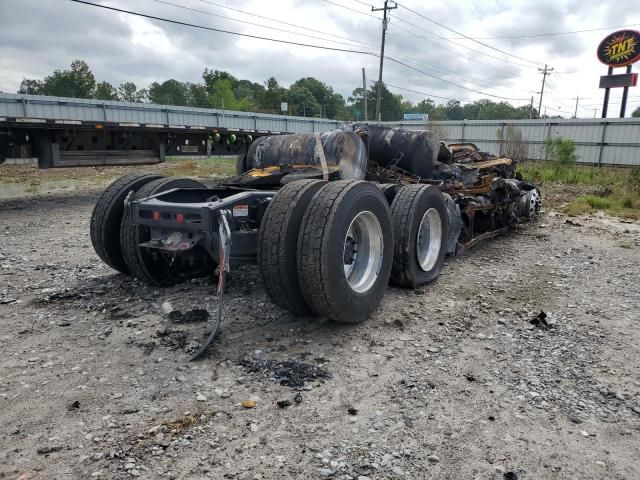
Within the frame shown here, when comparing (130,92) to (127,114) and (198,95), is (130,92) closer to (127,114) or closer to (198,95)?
(198,95)

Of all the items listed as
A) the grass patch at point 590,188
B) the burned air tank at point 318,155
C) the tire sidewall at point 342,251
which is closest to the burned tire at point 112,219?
the burned air tank at point 318,155

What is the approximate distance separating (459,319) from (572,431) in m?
1.77

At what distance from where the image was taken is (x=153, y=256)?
4.86 metres

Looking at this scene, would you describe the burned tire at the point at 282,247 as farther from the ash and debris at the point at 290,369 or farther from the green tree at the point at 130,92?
the green tree at the point at 130,92

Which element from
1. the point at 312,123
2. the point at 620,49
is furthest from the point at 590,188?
the point at 620,49

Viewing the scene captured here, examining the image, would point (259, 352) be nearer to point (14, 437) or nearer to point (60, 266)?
point (14, 437)

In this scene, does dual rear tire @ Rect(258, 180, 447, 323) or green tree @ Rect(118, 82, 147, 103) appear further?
green tree @ Rect(118, 82, 147, 103)

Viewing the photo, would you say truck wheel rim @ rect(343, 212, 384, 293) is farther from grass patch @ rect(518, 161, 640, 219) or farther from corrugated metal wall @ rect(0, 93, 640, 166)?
grass patch @ rect(518, 161, 640, 219)

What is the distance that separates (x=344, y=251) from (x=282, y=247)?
0.54 metres

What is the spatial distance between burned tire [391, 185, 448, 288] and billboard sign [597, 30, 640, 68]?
26.2 metres

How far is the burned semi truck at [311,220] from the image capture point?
3.77 meters

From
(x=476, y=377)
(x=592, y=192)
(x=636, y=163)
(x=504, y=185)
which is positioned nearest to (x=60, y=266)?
(x=476, y=377)

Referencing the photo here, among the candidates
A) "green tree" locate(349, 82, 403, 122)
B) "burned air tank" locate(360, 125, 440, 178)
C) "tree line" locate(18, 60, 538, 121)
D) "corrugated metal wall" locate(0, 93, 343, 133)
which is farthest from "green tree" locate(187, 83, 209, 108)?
"burned air tank" locate(360, 125, 440, 178)

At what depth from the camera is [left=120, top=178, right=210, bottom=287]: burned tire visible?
184 inches
